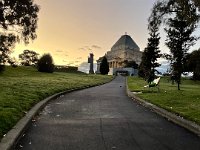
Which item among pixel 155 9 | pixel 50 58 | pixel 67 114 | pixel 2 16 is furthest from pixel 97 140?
pixel 50 58

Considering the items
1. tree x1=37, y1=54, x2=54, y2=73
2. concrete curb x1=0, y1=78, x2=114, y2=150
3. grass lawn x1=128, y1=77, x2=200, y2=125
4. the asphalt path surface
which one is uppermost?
tree x1=37, y1=54, x2=54, y2=73

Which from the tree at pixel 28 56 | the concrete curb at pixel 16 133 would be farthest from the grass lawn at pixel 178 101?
the tree at pixel 28 56

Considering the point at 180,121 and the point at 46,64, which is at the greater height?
the point at 46,64

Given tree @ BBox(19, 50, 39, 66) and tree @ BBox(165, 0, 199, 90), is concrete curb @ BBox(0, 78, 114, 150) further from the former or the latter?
tree @ BBox(19, 50, 39, 66)

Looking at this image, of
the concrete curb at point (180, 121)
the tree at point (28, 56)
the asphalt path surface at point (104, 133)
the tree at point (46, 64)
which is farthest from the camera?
the tree at point (28, 56)

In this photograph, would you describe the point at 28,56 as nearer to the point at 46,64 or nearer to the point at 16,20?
the point at 46,64

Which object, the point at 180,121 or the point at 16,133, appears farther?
the point at 180,121

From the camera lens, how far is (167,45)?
40.3 metres

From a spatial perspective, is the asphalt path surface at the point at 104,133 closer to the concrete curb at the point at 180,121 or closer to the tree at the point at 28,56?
the concrete curb at the point at 180,121

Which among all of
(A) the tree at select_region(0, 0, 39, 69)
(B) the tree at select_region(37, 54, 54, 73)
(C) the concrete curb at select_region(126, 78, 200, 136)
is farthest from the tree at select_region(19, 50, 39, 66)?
(C) the concrete curb at select_region(126, 78, 200, 136)

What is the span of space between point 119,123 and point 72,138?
9.97ft

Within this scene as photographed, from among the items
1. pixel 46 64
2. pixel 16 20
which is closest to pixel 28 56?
pixel 46 64

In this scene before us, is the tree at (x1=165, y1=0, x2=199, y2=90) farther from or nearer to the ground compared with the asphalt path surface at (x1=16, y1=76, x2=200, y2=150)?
farther from the ground

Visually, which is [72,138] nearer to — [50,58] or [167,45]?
[167,45]
